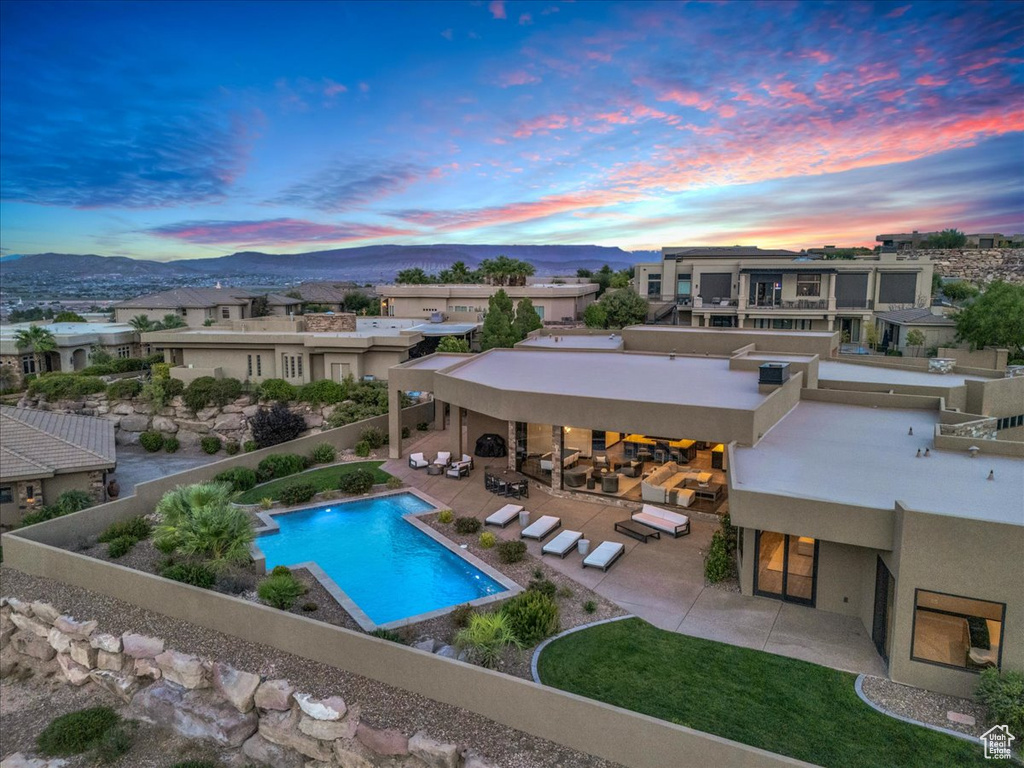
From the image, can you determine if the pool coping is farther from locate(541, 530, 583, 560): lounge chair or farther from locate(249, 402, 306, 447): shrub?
locate(249, 402, 306, 447): shrub

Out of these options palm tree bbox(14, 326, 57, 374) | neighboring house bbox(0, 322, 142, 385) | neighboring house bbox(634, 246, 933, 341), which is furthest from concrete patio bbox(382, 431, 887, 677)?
neighboring house bbox(0, 322, 142, 385)

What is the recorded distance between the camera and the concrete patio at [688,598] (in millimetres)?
11859

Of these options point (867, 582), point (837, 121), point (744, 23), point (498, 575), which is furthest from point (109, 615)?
point (837, 121)

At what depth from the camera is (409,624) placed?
1314 cm

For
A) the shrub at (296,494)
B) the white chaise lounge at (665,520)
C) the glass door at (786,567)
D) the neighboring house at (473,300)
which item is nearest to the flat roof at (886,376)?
the white chaise lounge at (665,520)

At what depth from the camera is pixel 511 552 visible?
628 inches

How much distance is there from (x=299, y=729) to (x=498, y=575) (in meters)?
5.46

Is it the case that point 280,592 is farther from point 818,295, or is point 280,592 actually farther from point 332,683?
point 818,295

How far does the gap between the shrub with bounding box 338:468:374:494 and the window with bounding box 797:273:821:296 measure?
119 ft

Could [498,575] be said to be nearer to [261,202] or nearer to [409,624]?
[409,624]

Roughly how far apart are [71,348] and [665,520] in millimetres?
46663

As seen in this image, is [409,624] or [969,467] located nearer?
[409,624]

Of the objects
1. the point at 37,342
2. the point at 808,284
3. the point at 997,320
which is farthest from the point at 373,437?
the point at 997,320

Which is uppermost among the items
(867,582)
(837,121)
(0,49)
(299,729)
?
(0,49)
